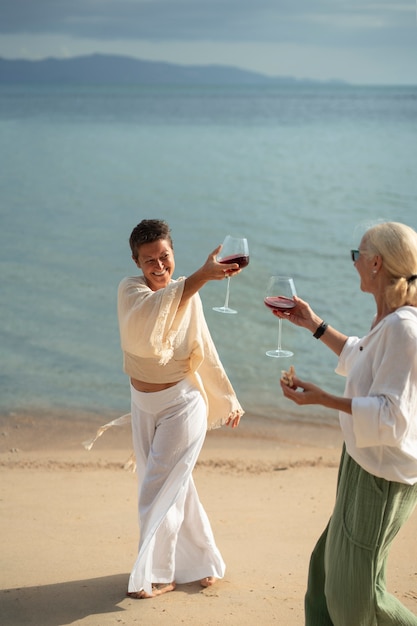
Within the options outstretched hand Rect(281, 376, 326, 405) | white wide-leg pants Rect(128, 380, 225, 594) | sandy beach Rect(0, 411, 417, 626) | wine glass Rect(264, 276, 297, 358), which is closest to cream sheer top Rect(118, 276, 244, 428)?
white wide-leg pants Rect(128, 380, 225, 594)

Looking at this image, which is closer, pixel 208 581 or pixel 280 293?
pixel 280 293

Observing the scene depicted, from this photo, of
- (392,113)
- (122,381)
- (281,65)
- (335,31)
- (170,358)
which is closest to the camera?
(170,358)

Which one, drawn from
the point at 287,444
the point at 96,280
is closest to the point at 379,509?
the point at 287,444

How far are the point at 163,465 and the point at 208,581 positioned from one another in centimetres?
74

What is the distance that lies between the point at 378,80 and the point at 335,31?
11.3 meters

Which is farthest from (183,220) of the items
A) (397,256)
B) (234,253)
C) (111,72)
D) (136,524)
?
(111,72)

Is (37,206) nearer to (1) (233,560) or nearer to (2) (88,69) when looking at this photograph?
(1) (233,560)

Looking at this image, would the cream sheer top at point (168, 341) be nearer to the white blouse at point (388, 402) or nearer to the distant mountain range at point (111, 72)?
the white blouse at point (388, 402)

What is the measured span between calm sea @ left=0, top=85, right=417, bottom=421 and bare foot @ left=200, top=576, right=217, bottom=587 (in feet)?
7.28

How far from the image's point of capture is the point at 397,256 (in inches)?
138

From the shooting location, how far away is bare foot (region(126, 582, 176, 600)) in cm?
491

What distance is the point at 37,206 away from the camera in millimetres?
23016

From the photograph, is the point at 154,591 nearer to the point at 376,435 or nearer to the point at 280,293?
the point at 280,293

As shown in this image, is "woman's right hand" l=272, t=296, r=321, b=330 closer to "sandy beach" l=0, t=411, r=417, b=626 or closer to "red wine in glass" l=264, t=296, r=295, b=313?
"red wine in glass" l=264, t=296, r=295, b=313
